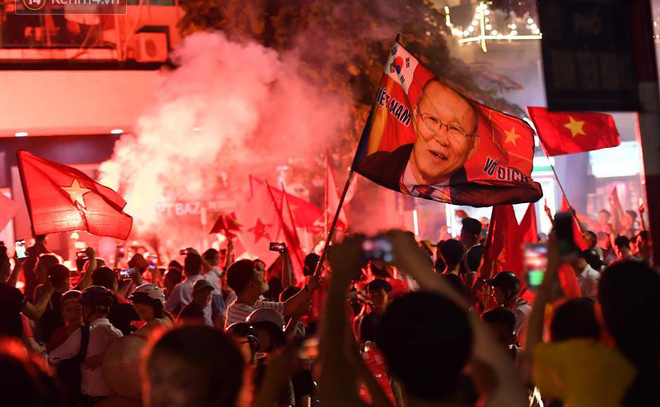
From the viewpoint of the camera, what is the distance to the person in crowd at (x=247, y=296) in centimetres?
658

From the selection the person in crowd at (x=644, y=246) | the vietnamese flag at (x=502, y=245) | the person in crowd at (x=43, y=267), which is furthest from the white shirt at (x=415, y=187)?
the person in crowd at (x=644, y=246)

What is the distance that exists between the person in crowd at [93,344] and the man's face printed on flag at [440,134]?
252 cm

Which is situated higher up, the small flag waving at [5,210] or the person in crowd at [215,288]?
the small flag waving at [5,210]

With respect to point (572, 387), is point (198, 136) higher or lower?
higher

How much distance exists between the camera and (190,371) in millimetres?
2244

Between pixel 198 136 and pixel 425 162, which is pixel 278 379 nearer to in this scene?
pixel 425 162

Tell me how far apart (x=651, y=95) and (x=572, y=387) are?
2020 mm

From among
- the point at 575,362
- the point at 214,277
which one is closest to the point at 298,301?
the point at 575,362

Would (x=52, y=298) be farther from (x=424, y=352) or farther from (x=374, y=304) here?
(x=424, y=352)

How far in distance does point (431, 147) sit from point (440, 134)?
0.42ft

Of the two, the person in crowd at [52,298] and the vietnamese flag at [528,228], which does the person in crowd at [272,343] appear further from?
the vietnamese flag at [528,228]

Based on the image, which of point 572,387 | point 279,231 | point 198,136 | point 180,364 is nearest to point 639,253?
point 279,231

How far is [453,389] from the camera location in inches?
90.5

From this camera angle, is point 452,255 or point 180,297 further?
point 180,297
